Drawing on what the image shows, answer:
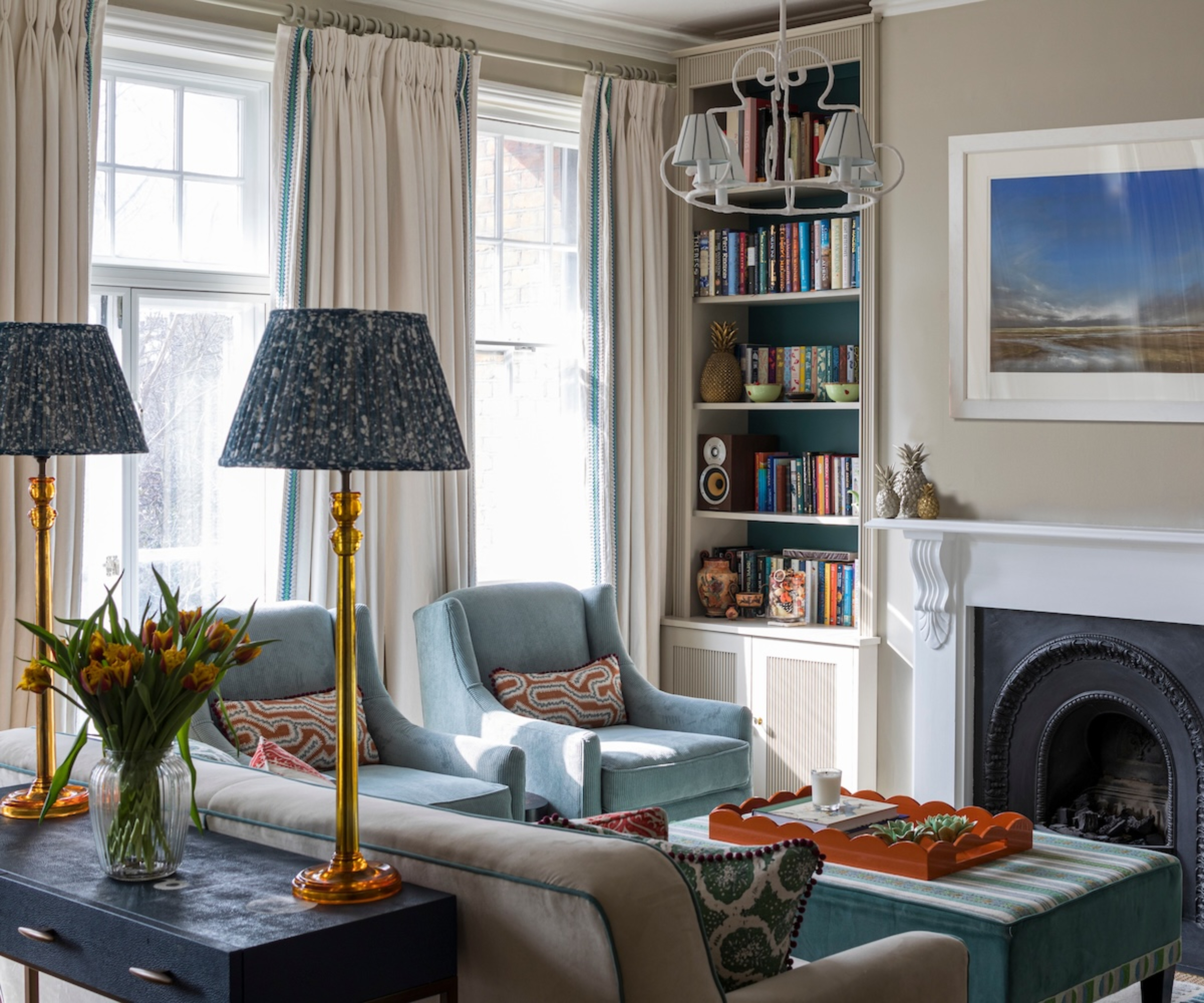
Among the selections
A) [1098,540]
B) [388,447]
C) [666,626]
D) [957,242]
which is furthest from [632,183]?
[388,447]

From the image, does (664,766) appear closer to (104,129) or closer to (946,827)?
(946,827)

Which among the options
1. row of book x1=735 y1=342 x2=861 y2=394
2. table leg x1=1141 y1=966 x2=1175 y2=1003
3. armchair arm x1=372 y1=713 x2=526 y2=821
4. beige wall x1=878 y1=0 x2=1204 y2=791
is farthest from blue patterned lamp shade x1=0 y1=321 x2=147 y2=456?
row of book x1=735 y1=342 x2=861 y2=394

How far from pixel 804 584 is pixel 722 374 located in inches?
35.5

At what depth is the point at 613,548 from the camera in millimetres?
5820

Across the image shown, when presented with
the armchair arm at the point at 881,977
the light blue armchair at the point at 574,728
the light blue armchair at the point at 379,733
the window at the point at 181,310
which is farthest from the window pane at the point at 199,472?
the armchair arm at the point at 881,977

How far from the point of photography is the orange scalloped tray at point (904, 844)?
135 inches

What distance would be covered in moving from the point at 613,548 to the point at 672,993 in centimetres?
385

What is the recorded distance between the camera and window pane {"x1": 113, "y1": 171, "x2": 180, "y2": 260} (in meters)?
4.59

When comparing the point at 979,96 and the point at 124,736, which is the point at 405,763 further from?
the point at 979,96

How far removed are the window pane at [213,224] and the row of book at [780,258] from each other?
1.93m

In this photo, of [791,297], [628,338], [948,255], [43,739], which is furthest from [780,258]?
[43,739]

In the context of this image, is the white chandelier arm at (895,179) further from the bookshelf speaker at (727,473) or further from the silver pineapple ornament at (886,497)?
the bookshelf speaker at (727,473)

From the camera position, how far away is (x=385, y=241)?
16.4 feet

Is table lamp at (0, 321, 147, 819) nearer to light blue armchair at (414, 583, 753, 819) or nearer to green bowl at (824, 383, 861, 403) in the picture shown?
light blue armchair at (414, 583, 753, 819)
